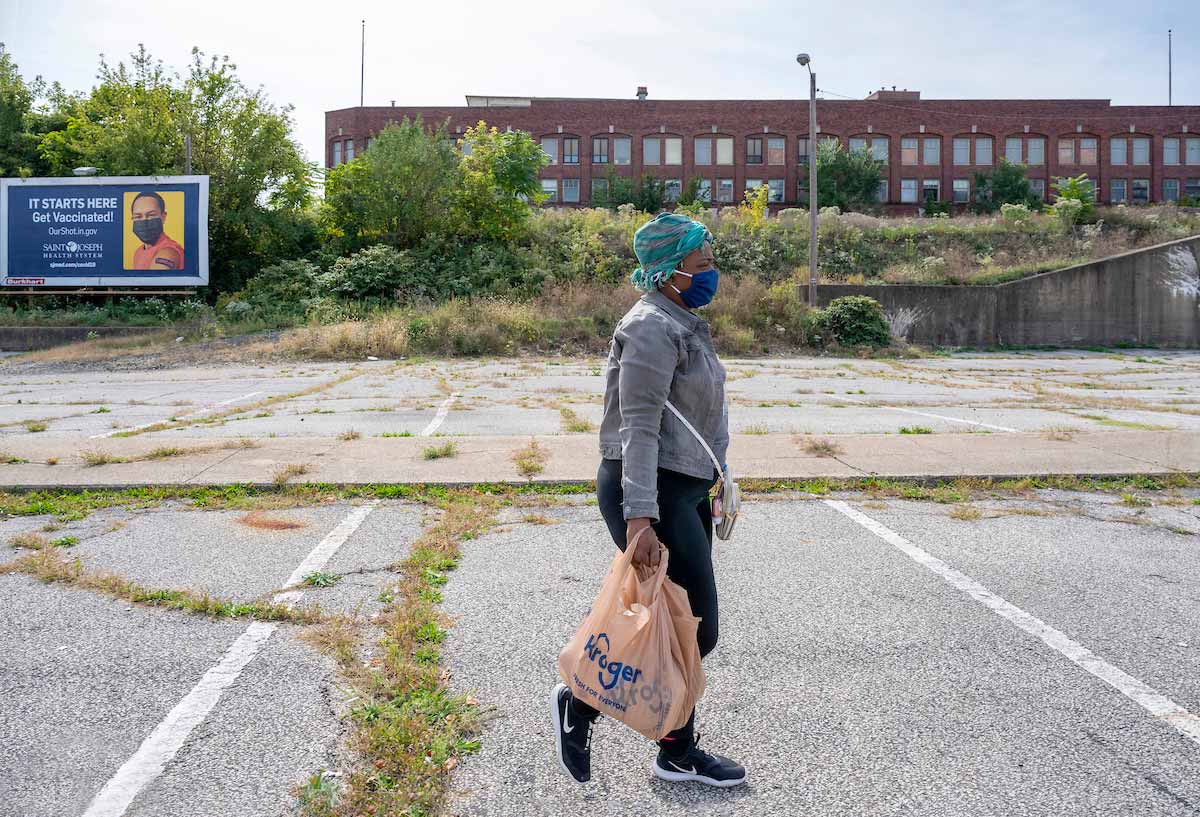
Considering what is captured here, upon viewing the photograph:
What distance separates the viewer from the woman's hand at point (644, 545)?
276 cm

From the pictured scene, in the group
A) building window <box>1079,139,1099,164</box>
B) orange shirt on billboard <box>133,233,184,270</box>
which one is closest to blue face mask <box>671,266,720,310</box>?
orange shirt on billboard <box>133,233,184,270</box>

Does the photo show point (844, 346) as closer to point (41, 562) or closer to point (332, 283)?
point (332, 283)

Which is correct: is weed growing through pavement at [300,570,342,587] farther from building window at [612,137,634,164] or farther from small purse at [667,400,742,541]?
building window at [612,137,634,164]

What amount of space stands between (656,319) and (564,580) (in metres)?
2.53

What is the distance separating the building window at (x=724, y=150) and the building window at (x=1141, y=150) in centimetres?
3289

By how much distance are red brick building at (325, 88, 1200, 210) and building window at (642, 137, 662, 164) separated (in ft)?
0.26

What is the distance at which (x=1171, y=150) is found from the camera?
72.4 metres

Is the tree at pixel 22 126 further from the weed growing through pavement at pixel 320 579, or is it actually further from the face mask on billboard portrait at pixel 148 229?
the weed growing through pavement at pixel 320 579

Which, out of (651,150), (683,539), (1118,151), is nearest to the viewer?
(683,539)

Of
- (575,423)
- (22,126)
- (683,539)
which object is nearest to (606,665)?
(683,539)

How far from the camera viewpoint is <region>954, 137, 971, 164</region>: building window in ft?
234

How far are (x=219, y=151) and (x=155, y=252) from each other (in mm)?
6491

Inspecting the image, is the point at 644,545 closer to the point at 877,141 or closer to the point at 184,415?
the point at 184,415

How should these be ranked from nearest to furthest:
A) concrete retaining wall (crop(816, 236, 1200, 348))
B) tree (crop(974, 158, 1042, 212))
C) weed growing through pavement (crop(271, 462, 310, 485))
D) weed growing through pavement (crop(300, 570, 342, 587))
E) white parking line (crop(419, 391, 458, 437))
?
weed growing through pavement (crop(300, 570, 342, 587)), weed growing through pavement (crop(271, 462, 310, 485)), white parking line (crop(419, 391, 458, 437)), concrete retaining wall (crop(816, 236, 1200, 348)), tree (crop(974, 158, 1042, 212))
